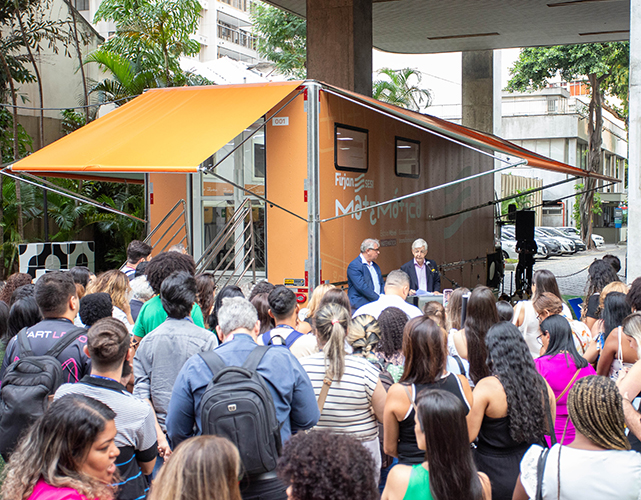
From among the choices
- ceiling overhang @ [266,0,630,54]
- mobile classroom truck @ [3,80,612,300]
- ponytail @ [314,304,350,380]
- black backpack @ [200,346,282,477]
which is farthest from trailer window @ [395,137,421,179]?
black backpack @ [200,346,282,477]

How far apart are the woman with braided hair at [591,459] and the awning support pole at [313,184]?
5.02 meters

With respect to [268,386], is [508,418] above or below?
below

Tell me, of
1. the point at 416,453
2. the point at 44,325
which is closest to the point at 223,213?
the point at 44,325

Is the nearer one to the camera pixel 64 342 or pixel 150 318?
pixel 64 342

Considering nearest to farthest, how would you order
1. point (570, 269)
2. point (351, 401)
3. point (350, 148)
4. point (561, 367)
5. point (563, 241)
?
point (351, 401) < point (561, 367) < point (350, 148) < point (570, 269) < point (563, 241)

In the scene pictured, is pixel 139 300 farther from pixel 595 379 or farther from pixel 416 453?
pixel 595 379

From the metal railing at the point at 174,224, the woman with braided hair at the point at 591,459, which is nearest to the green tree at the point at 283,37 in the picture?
the metal railing at the point at 174,224

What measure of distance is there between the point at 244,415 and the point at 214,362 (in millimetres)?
366

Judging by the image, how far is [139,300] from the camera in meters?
5.68

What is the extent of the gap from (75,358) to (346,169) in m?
4.89

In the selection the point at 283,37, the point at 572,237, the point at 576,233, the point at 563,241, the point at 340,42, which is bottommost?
the point at 563,241

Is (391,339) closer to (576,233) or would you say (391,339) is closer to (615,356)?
(615,356)

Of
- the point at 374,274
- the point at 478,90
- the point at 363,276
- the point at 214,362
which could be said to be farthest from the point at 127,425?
the point at 478,90

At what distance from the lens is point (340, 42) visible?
42.1ft
